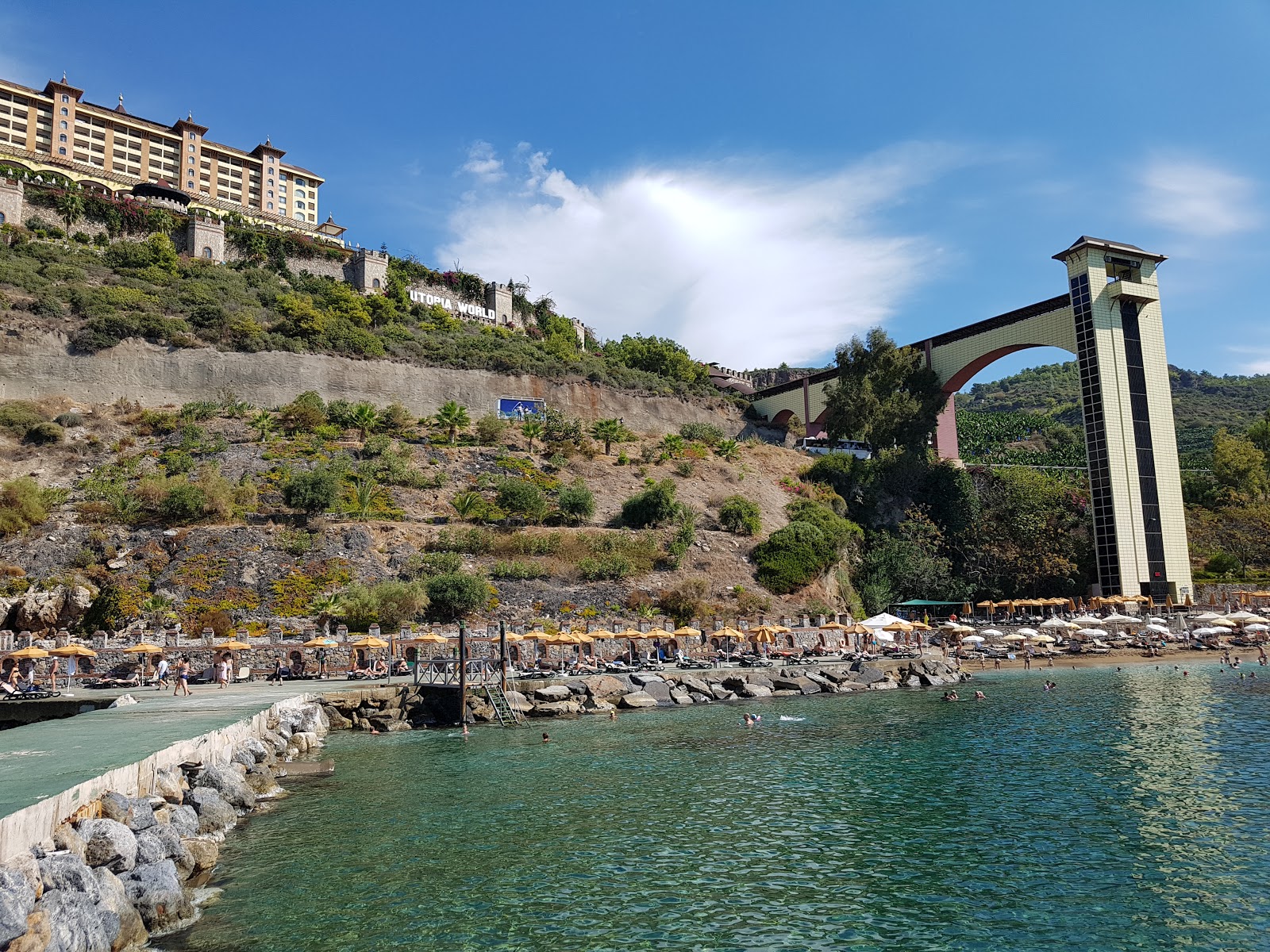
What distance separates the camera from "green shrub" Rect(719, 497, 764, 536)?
43.2m

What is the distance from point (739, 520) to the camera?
43375 millimetres

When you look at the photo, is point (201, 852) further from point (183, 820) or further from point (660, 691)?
point (660, 691)

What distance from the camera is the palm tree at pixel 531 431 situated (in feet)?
162

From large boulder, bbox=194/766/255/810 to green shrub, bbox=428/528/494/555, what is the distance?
23589mm

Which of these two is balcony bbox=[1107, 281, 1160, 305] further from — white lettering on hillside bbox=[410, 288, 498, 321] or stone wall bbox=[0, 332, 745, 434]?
white lettering on hillside bbox=[410, 288, 498, 321]

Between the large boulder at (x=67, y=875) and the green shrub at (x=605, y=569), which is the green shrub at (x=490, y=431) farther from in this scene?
the large boulder at (x=67, y=875)

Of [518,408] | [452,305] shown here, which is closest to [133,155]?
[452,305]

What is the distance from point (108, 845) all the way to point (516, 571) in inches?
1093

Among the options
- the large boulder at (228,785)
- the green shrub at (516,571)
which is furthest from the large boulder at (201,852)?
the green shrub at (516,571)

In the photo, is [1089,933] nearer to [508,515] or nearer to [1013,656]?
[1013,656]

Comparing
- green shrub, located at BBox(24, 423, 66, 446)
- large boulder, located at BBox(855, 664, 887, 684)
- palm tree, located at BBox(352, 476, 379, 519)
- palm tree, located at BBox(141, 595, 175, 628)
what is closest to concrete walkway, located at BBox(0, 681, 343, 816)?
palm tree, located at BBox(141, 595, 175, 628)

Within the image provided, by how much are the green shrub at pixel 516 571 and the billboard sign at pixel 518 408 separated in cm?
1902

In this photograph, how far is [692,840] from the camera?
11.4 metres

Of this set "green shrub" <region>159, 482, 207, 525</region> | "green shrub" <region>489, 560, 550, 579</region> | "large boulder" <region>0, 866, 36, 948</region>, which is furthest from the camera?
"green shrub" <region>489, 560, 550, 579</region>
